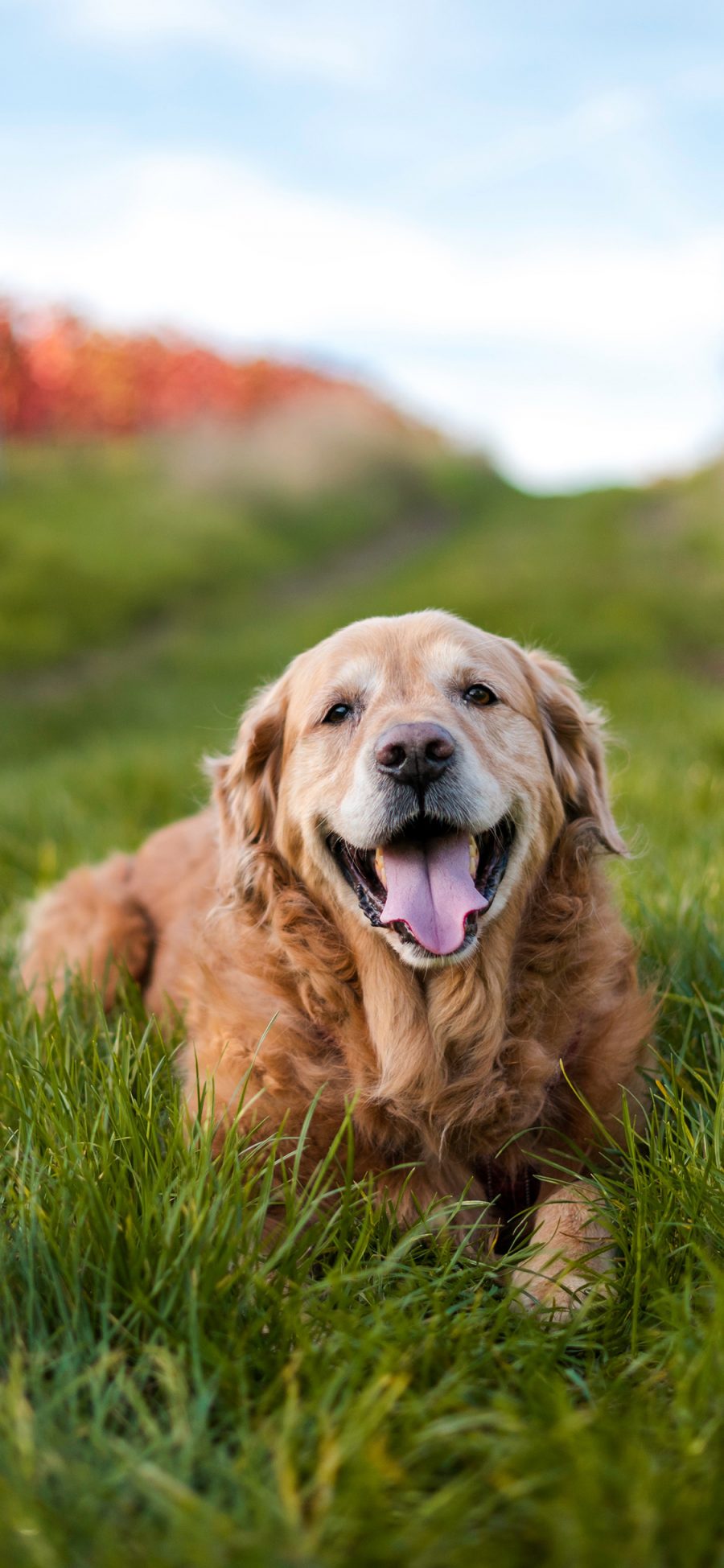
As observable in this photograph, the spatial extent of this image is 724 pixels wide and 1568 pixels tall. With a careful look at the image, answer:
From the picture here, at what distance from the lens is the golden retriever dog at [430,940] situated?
2.44 meters

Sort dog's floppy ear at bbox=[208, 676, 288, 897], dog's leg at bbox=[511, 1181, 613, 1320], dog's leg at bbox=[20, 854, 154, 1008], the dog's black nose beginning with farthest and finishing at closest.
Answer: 1. dog's leg at bbox=[20, 854, 154, 1008]
2. dog's floppy ear at bbox=[208, 676, 288, 897]
3. the dog's black nose
4. dog's leg at bbox=[511, 1181, 613, 1320]

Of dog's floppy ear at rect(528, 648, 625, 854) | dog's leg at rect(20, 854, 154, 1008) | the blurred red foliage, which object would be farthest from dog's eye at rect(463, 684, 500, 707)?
the blurred red foliage

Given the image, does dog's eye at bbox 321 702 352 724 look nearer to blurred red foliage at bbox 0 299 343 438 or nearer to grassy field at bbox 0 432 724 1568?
grassy field at bbox 0 432 724 1568

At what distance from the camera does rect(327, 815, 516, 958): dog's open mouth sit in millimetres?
2436

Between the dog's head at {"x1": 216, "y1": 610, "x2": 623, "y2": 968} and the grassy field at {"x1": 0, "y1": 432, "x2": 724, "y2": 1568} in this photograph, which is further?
the dog's head at {"x1": 216, "y1": 610, "x2": 623, "y2": 968}

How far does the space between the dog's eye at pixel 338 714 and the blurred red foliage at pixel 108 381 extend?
19.9 m

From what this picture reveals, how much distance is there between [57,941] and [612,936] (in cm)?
187

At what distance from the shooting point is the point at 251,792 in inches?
117

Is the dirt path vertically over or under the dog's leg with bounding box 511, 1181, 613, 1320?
over

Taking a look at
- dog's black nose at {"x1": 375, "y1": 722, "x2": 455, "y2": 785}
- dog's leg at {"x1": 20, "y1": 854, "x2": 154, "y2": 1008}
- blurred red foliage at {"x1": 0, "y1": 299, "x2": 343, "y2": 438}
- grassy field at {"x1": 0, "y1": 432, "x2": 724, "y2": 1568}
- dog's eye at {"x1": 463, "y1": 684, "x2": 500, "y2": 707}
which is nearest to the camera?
grassy field at {"x1": 0, "y1": 432, "x2": 724, "y2": 1568}

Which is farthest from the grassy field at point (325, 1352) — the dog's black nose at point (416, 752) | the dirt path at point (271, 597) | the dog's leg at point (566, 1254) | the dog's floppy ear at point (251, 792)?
the dirt path at point (271, 597)

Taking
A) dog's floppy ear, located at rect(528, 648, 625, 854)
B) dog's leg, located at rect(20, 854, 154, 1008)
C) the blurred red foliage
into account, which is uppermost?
the blurred red foliage

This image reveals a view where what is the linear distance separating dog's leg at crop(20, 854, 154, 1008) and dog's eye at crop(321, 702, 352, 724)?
99 centimetres

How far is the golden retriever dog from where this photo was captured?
2.44 m
